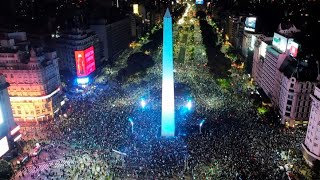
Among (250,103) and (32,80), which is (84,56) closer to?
(32,80)

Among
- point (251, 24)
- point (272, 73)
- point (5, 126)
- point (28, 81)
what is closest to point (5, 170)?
point (5, 126)

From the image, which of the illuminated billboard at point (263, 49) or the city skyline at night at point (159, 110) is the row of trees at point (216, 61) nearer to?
the city skyline at night at point (159, 110)

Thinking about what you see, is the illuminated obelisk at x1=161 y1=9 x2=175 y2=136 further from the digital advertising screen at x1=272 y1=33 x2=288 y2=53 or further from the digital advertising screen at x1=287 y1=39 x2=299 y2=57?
the digital advertising screen at x1=272 y1=33 x2=288 y2=53

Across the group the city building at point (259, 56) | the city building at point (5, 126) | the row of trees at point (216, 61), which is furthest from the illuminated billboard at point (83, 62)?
the city building at point (259, 56)

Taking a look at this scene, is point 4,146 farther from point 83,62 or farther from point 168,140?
point 83,62

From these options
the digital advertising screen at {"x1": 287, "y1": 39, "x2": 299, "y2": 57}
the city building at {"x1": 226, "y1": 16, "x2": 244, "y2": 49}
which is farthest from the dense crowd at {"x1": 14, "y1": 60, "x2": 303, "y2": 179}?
the city building at {"x1": 226, "y1": 16, "x2": 244, "y2": 49}

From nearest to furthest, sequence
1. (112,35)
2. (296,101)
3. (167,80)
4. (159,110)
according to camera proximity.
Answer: (167,80) → (296,101) → (159,110) → (112,35)
